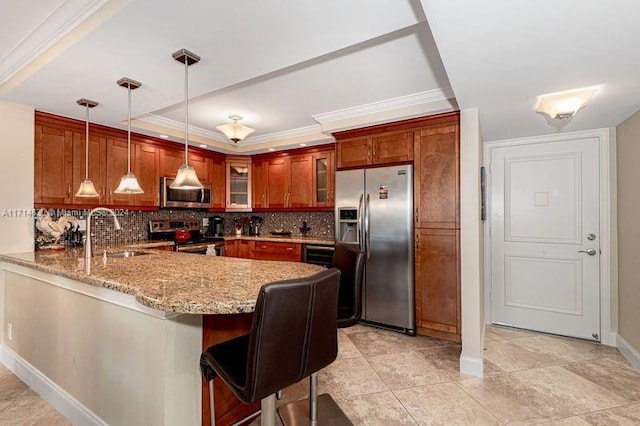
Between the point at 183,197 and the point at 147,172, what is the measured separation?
539mm

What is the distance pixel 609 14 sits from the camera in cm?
135

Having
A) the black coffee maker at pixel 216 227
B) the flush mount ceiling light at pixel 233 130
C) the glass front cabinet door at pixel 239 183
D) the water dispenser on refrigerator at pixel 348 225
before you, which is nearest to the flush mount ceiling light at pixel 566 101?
the water dispenser on refrigerator at pixel 348 225

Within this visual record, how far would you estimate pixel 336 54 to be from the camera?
7.34 ft

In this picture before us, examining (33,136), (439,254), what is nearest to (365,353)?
(439,254)

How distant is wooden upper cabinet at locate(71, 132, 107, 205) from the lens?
129 inches

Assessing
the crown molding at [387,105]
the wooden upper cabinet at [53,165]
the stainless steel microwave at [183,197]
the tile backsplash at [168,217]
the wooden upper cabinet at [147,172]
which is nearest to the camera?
the crown molding at [387,105]

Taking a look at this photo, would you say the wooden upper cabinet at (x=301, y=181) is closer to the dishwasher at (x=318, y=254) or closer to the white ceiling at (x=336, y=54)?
the dishwasher at (x=318, y=254)

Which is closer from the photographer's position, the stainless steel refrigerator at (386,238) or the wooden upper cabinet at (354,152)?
the stainless steel refrigerator at (386,238)

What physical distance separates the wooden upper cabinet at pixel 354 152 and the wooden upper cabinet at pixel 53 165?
9.31 ft

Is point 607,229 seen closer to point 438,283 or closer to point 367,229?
point 438,283

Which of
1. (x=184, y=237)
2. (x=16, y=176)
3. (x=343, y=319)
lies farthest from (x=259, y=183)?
(x=343, y=319)

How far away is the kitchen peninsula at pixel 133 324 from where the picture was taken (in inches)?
55.3

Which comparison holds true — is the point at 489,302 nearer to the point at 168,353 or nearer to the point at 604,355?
the point at 604,355

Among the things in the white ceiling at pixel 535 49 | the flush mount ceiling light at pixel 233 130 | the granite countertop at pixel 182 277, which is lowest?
the granite countertop at pixel 182 277
